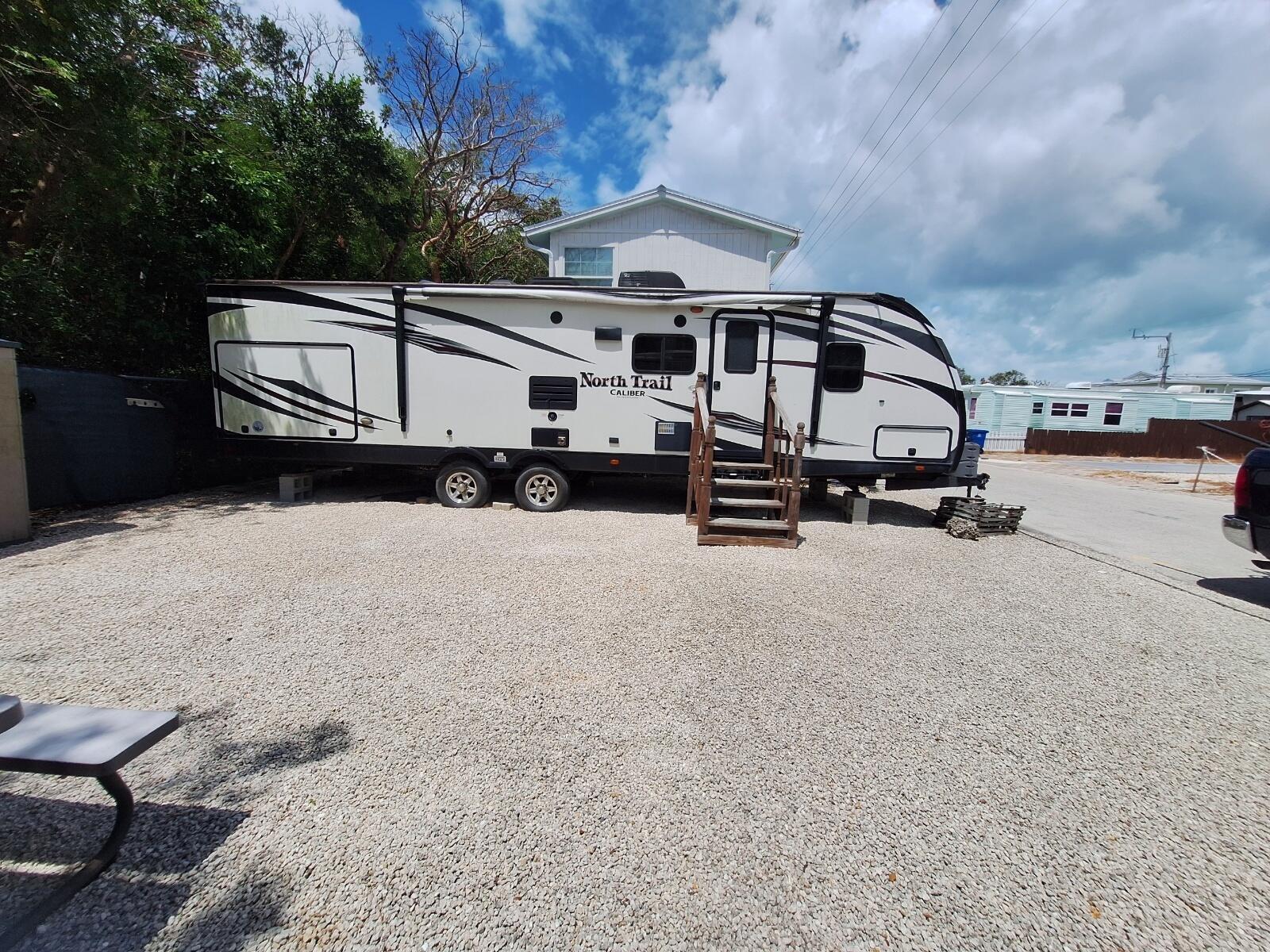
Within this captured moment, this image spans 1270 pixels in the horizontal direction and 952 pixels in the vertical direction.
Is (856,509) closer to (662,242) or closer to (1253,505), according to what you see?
(1253,505)

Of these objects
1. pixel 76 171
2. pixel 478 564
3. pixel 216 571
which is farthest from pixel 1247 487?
pixel 76 171

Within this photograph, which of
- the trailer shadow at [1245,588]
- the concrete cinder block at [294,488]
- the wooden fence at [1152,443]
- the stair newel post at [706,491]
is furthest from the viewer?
the wooden fence at [1152,443]

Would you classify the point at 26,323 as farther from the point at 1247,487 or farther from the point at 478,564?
the point at 1247,487

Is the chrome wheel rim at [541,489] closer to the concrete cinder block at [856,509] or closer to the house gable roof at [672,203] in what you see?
the concrete cinder block at [856,509]

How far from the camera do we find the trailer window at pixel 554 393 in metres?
6.85

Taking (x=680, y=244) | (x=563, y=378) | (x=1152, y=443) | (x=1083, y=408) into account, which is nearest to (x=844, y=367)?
(x=563, y=378)

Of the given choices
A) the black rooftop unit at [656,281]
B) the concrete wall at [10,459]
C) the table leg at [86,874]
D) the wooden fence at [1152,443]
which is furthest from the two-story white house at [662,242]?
the wooden fence at [1152,443]

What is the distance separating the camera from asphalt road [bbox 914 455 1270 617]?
533cm

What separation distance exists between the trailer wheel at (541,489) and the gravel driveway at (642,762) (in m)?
2.39

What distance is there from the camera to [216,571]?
451cm

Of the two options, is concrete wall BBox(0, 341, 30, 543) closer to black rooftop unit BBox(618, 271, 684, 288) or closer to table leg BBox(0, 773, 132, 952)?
table leg BBox(0, 773, 132, 952)

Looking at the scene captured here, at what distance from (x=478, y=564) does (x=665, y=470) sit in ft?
9.62

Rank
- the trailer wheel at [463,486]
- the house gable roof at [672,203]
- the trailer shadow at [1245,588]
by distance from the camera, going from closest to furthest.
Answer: the trailer shadow at [1245,588], the trailer wheel at [463,486], the house gable roof at [672,203]

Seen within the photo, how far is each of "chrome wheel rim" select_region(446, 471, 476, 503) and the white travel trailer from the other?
0.02 m
